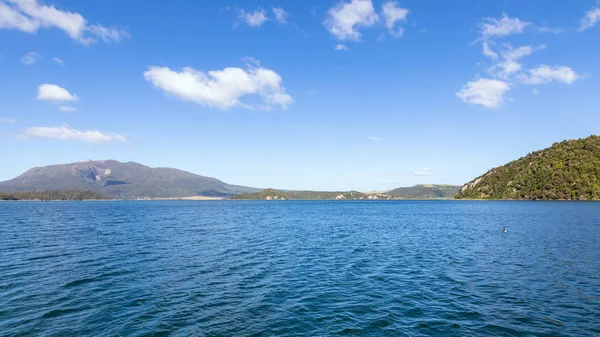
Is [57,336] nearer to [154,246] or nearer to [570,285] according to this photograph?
[154,246]

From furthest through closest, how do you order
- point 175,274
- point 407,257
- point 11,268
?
point 407,257 < point 11,268 < point 175,274

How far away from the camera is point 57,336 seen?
1978 cm

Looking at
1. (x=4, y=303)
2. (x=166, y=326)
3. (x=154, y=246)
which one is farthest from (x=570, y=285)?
(x=154, y=246)

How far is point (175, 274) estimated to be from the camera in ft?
118

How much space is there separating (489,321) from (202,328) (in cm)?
2003

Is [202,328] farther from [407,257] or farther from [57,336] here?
[407,257]

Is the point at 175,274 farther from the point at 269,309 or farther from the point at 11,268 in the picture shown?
the point at 11,268

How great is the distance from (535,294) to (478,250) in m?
24.7

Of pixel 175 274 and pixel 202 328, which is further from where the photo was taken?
pixel 175 274

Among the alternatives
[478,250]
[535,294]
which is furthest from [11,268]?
[478,250]

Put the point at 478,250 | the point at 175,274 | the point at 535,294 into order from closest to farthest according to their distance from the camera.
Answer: the point at 535,294 → the point at 175,274 → the point at 478,250

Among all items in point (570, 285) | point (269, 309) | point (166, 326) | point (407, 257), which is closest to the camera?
point (166, 326)

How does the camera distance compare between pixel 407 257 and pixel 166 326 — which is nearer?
pixel 166 326

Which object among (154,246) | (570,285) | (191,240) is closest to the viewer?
(570,285)
